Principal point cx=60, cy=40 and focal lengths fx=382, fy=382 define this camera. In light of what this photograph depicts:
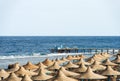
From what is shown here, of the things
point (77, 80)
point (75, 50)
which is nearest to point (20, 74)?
point (77, 80)

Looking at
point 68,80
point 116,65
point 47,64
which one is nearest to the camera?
point 68,80

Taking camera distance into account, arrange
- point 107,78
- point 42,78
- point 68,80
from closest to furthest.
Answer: point 68,80 → point 42,78 → point 107,78

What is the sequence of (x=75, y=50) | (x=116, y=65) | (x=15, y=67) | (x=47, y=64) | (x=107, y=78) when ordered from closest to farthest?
(x=107, y=78), (x=15, y=67), (x=116, y=65), (x=47, y=64), (x=75, y=50)

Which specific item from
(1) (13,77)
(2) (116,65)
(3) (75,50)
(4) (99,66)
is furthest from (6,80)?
(3) (75,50)

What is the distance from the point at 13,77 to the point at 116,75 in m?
9.12

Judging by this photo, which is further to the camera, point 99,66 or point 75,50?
point 75,50

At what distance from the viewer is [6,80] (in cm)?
2788

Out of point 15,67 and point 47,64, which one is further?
point 47,64

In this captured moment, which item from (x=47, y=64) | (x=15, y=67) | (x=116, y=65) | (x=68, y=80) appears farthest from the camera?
(x=47, y=64)

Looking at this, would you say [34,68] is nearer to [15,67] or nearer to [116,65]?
[15,67]

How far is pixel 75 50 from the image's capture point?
82688mm

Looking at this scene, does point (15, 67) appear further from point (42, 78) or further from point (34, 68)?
point (42, 78)

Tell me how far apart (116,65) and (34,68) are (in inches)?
319

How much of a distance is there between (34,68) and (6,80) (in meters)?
9.61
